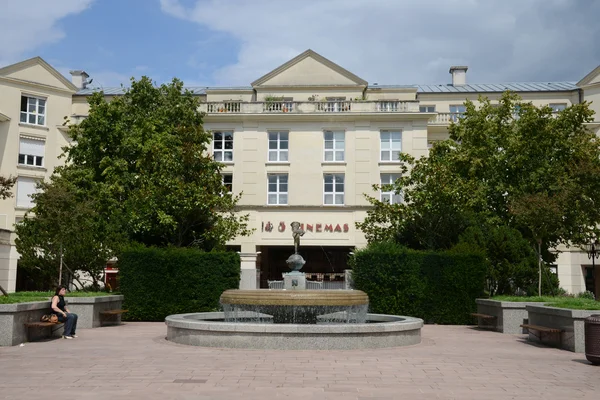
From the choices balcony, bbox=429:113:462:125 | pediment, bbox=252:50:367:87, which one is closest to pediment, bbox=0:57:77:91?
pediment, bbox=252:50:367:87

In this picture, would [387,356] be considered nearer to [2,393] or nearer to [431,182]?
[2,393]

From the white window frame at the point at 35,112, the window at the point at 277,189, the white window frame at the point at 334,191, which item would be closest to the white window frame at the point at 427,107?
the white window frame at the point at 334,191

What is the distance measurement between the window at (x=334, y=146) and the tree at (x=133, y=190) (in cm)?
939

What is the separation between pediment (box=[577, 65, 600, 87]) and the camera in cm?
4694

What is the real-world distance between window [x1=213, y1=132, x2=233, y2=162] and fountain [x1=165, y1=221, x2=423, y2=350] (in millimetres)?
26423

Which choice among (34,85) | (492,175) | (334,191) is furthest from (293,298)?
(34,85)

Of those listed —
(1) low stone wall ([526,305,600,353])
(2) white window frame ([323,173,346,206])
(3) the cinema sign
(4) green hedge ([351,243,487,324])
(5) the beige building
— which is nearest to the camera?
(1) low stone wall ([526,305,600,353])

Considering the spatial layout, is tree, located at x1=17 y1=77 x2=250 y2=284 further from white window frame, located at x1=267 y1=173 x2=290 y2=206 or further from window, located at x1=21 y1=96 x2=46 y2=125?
window, located at x1=21 y1=96 x2=46 y2=125

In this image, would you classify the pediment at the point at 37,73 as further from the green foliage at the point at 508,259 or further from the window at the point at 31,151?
the green foliage at the point at 508,259

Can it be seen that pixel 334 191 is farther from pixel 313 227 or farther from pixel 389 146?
pixel 389 146

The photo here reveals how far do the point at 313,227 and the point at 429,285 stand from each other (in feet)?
55.2

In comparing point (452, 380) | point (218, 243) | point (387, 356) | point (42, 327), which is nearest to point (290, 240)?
point (218, 243)

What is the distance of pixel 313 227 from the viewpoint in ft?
138

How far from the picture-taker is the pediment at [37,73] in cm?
4553
